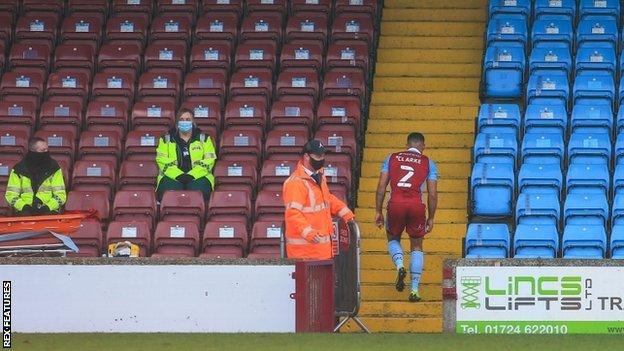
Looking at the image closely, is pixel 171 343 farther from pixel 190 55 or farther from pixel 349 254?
pixel 190 55

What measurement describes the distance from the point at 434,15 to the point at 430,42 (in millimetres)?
772

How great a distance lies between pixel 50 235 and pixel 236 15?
265 inches

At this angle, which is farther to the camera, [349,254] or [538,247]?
[538,247]

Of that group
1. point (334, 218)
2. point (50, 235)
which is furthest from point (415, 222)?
point (50, 235)

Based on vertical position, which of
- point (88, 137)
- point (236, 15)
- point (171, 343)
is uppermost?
point (236, 15)

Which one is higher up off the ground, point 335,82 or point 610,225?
point 335,82

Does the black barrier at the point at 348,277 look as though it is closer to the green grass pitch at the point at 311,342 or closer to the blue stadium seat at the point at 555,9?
the green grass pitch at the point at 311,342

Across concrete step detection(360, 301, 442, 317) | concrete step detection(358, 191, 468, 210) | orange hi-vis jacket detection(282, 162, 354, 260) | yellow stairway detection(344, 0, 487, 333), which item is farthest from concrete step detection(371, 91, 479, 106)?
orange hi-vis jacket detection(282, 162, 354, 260)

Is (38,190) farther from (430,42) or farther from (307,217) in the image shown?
(430,42)

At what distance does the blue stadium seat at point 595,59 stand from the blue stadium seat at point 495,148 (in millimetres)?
1907

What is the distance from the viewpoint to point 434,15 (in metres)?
24.0

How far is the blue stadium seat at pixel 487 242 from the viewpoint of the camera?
19.0 m

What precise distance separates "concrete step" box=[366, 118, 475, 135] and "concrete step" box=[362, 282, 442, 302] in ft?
11.9

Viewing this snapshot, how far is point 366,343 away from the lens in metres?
14.1
